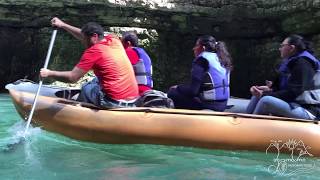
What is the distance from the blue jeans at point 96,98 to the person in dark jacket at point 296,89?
5.50 feet

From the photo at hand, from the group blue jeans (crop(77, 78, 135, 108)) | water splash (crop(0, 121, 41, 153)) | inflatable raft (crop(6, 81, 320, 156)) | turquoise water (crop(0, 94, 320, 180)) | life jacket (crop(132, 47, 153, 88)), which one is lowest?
water splash (crop(0, 121, 41, 153))

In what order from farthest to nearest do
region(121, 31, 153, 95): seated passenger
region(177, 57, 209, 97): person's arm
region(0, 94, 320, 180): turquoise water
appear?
region(121, 31, 153, 95): seated passenger
region(177, 57, 209, 97): person's arm
region(0, 94, 320, 180): turquoise water

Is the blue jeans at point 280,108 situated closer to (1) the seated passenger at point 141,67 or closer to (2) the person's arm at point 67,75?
(1) the seated passenger at point 141,67

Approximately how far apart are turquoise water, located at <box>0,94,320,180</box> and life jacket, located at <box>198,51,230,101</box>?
802mm

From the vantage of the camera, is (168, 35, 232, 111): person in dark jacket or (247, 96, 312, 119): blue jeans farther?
(168, 35, 232, 111): person in dark jacket

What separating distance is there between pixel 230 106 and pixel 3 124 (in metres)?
3.50

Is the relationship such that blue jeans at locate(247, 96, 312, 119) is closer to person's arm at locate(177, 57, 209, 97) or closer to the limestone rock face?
person's arm at locate(177, 57, 209, 97)

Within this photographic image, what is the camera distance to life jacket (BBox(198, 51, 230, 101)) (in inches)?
244

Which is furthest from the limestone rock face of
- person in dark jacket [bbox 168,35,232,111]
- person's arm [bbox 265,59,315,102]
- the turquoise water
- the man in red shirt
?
the turquoise water

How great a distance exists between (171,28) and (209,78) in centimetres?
823

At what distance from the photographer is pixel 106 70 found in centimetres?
620

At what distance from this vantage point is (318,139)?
213 inches

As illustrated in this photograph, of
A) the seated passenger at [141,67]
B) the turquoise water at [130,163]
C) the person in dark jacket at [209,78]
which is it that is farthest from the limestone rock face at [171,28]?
the turquoise water at [130,163]

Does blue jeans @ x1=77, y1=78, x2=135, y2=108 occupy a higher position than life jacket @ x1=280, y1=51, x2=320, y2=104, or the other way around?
life jacket @ x1=280, y1=51, x2=320, y2=104
